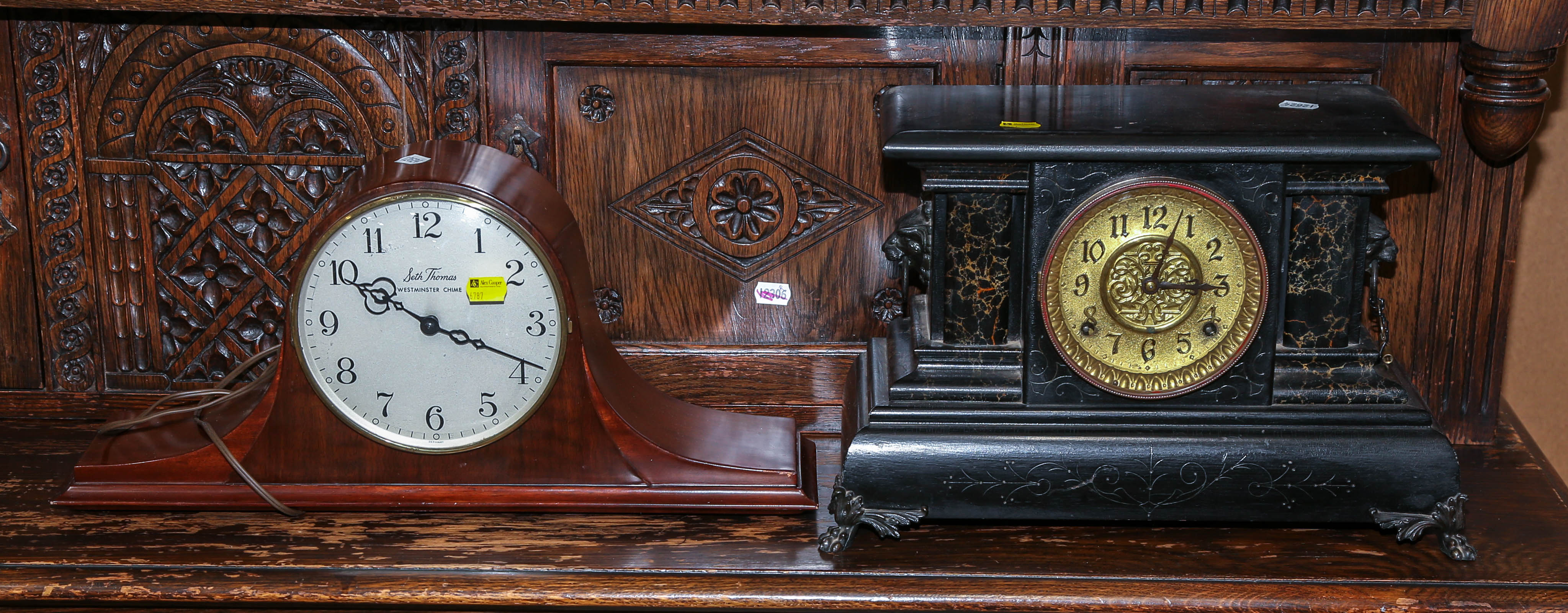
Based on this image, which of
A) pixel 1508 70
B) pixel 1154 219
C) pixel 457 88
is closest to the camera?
pixel 1154 219

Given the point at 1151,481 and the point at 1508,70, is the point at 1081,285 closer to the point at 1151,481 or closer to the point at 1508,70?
the point at 1151,481

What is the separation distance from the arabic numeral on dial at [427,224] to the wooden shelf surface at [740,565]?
0.93ft

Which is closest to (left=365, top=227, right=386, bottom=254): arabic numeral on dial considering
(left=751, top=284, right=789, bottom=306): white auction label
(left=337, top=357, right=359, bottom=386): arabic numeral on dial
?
(left=337, top=357, right=359, bottom=386): arabic numeral on dial

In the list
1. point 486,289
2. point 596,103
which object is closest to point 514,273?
point 486,289

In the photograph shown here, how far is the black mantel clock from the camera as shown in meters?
1.25

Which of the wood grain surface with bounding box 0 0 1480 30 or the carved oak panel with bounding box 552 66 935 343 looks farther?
the carved oak panel with bounding box 552 66 935 343

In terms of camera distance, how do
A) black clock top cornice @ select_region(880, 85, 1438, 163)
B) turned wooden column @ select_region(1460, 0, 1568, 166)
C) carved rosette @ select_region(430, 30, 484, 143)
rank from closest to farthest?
1. black clock top cornice @ select_region(880, 85, 1438, 163)
2. turned wooden column @ select_region(1460, 0, 1568, 166)
3. carved rosette @ select_region(430, 30, 484, 143)

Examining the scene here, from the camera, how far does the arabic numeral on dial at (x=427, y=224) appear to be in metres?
1.30

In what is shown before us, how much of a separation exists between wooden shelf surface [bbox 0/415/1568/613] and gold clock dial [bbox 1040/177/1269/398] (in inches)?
6.7

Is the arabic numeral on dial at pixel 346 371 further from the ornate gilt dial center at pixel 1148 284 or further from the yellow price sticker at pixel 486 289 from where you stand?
the ornate gilt dial center at pixel 1148 284

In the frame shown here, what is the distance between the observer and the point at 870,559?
51.7 inches

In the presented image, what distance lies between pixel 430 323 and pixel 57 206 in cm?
55

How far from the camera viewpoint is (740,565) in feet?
4.28

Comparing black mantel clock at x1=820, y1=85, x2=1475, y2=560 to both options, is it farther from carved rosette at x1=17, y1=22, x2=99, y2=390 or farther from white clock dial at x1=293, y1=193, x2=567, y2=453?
carved rosette at x1=17, y1=22, x2=99, y2=390
